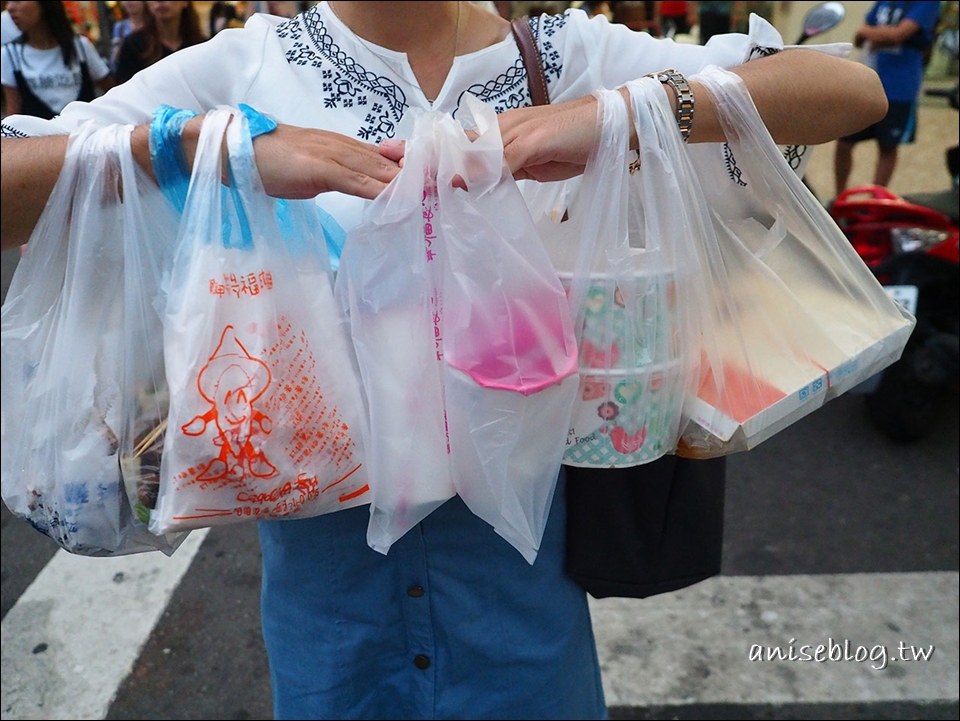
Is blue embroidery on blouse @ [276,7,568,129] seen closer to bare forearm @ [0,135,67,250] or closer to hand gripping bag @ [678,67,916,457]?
hand gripping bag @ [678,67,916,457]

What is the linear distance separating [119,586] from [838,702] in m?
2.28

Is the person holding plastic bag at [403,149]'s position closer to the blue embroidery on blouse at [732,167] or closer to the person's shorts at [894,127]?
the blue embroidery on blouse at [732,167]

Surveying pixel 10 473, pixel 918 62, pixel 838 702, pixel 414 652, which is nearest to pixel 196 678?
pixel 414 652

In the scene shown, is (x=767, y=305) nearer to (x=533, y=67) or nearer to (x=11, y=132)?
(x=533, y=67)

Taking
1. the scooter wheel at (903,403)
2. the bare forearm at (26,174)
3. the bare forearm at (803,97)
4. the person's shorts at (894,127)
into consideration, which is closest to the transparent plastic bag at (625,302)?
the bare forearm at (803,97)

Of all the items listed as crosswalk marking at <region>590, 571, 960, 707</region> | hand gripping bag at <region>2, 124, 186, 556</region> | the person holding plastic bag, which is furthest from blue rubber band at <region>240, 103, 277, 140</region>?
crosswalk marking at <region>590, 571, 960, 707</region>

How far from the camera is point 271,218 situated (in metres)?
0.96

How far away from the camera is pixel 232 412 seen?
0.90 metres

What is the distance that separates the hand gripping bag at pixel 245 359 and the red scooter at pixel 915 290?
258cm

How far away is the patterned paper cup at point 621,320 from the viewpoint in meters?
1.05

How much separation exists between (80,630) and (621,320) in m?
2.31

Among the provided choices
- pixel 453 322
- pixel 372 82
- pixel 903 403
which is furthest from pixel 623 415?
pixel 903 403

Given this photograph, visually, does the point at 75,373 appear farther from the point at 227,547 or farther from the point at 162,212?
the point at 227,547

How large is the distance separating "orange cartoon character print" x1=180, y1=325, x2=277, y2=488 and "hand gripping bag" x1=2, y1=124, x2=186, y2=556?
0.13m
